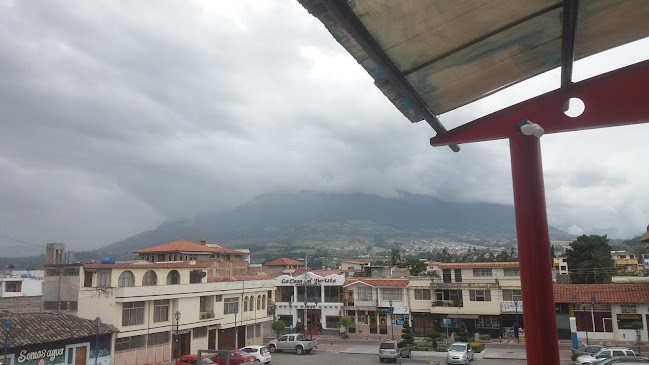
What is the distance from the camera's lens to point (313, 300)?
48.8 m

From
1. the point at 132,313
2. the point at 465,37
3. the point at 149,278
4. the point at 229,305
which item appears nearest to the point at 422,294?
the point at 229,305

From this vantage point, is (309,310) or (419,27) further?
(309,310)

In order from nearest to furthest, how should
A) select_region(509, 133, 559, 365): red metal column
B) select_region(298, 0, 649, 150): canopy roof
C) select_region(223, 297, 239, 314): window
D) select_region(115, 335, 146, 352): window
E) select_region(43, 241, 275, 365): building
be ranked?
select_region(298, 0, 649, 150): canopy roof → select_region(509, 133, 559, 365): red metal column → select_region(115, 335, 146, 352): window → select_region(43, 241, 275, 365): building → select_region(223, 297, 239, 314): window

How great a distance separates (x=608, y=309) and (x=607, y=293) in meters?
1.23

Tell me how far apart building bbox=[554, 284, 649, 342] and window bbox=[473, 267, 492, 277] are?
20.0 feet

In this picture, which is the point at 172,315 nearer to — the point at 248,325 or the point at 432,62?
the point at 248,325

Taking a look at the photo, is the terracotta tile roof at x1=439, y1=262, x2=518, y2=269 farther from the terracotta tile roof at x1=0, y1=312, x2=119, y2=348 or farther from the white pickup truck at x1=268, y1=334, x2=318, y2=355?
the terracotta tile roof at x1=0, y1=312, x2=119, y2=348

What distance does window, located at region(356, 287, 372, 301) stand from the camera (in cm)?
4594

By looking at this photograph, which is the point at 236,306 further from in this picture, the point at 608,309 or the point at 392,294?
the point at 608,309

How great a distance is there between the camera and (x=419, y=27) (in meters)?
3.23

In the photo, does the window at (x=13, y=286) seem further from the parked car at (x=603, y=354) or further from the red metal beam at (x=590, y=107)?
the red metal beam at (x=590, y=107)

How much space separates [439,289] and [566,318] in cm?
1072

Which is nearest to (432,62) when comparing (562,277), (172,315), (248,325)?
(172,315)

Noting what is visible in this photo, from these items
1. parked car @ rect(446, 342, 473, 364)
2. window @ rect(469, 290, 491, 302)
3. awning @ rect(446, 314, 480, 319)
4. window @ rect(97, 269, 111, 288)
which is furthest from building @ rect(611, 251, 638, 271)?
window @ rect(97, 269, 111, 288)
